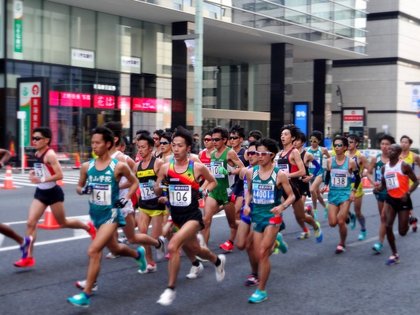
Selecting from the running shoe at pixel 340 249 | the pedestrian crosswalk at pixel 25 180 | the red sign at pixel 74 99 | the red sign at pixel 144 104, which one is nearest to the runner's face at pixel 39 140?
the running shoe at pixel 340 249

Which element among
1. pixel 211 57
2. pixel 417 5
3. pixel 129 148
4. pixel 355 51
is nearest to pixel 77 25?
pixel 129 148

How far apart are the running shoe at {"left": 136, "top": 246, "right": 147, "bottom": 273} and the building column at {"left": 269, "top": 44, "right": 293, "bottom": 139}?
32591mm

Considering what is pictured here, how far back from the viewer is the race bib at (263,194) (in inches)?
262

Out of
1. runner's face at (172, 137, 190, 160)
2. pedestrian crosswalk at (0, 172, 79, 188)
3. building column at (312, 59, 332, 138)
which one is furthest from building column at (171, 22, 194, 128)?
runner's face at (172, 137, 190, 160)

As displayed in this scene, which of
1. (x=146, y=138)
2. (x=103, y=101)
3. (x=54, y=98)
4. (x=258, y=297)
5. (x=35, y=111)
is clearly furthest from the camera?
(x=103, y=101)

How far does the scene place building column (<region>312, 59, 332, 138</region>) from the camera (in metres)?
47.0

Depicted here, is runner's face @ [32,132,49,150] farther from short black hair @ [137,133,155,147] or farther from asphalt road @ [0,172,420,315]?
asphalt road @ [0,172,420,315]

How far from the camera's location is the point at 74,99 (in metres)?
29.5

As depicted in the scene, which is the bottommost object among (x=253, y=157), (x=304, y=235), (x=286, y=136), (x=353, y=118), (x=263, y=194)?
(x=304, y=235)

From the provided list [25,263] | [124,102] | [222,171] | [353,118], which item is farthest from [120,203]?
[353,118]

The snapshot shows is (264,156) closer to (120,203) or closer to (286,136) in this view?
(120,203)

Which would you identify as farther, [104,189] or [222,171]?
[222,171]

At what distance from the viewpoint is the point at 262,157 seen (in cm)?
669

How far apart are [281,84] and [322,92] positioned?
29.0ft
